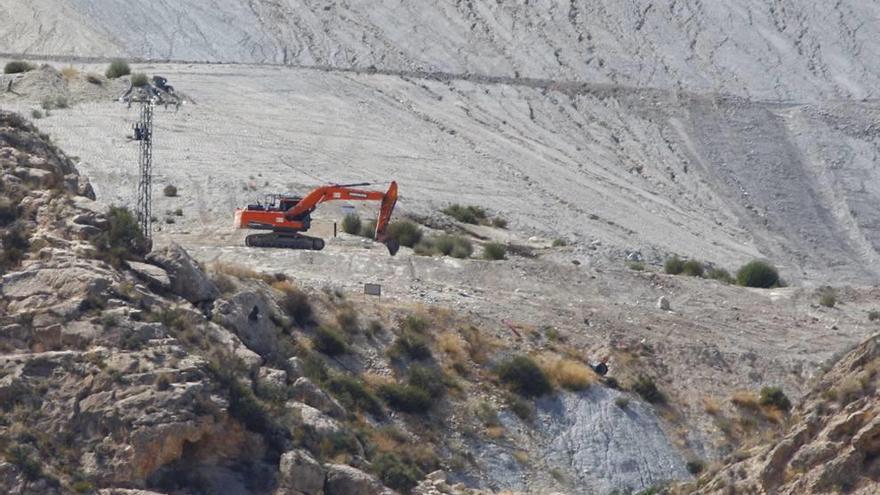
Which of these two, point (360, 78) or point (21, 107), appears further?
point (360, 78)

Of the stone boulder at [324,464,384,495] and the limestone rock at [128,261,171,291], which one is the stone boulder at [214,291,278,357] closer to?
the limestone rock at [128,261,171,291]

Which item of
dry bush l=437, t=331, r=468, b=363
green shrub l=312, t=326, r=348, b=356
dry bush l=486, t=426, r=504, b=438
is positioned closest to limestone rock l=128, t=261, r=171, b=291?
green shrub l=312, t=326, r=348, b=356

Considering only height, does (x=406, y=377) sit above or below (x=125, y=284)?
below

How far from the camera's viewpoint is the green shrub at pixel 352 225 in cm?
4378

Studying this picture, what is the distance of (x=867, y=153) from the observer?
203ft

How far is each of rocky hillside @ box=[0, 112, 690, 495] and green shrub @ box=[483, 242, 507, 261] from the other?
689 centimetres

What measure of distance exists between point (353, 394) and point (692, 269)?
16552 millimetres

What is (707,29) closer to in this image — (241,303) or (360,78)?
(360,78)

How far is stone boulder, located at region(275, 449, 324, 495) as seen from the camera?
24.4 meters

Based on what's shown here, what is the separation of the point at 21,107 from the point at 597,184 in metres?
14.9

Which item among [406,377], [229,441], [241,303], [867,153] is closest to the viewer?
[229,441]

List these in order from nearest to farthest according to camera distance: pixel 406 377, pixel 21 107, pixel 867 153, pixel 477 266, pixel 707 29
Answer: pixel 406 377 → pixel 477 266 → pixel 21 107 → pixel 867 153 → pixel 707 29

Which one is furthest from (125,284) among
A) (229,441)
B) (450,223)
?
(450,223)

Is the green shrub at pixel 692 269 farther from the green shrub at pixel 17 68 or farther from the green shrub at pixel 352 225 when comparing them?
the green shrub at pixel 17 68
